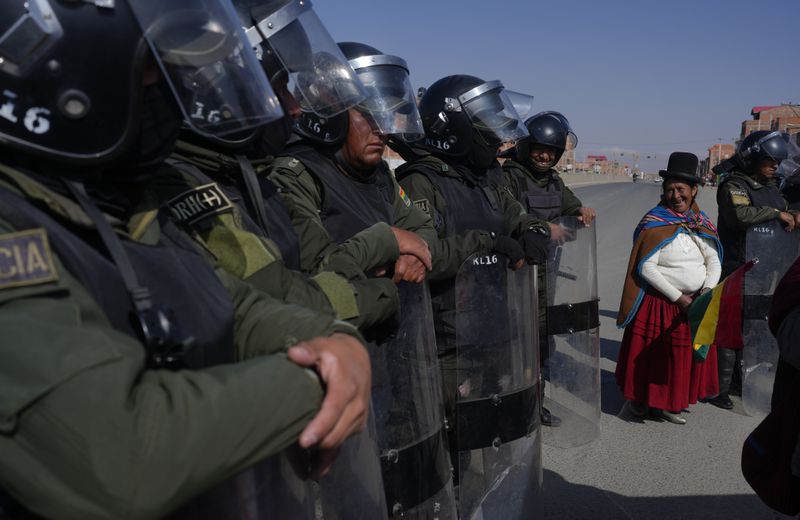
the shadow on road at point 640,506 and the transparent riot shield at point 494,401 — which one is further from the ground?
the transparent riot shield at point 494,401

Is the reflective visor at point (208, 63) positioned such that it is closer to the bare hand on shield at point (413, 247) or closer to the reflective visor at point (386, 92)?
the bare hand on shield at point (413, 247)

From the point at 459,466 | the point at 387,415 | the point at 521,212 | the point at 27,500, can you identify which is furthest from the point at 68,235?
the point at 521,212

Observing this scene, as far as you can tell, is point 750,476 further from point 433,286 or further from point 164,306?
point 164,306

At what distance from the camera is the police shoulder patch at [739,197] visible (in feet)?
18.8

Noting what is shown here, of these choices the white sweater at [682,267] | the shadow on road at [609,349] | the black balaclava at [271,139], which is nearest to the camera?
the black balaclava at [271,139]

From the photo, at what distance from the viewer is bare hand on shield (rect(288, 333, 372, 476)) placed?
1.09m

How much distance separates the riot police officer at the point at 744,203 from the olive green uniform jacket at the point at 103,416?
5269mm

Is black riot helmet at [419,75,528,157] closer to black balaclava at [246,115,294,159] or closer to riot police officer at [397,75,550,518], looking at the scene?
riot police officer at [397,75,550,518]

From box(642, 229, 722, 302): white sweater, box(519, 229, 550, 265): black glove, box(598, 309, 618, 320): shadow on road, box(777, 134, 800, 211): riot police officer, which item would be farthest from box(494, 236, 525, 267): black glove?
box(598, 309, 618, 320): shadow on road

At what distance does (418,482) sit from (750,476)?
1.07 m

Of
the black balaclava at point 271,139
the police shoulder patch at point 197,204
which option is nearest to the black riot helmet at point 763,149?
the black balaclava at point 271,139

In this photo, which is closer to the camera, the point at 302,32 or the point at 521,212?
the point at 302,32

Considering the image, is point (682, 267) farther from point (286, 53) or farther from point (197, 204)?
point (197, 204)

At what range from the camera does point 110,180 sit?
4.23 ft
